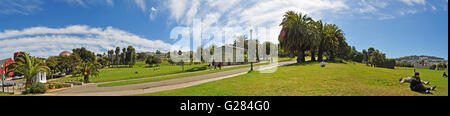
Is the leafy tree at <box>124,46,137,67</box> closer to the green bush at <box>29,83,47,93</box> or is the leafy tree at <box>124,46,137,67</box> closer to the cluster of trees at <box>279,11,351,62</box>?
the green bush at <box>29,83,47,93</box>

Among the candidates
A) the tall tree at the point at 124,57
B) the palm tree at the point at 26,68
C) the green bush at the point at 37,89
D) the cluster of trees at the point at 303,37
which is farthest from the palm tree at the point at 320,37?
the tall tree at the point at 124,57

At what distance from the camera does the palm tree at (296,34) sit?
28828 millimetres

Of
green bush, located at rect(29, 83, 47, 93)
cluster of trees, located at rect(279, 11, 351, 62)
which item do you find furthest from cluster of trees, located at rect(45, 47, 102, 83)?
cluster of trees, located at rect(279, 11, 351, 62)

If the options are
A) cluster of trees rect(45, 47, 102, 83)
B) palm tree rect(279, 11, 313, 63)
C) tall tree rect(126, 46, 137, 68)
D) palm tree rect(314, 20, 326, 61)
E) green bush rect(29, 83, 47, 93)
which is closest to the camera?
green bush rect(29, 83, 47, 93)

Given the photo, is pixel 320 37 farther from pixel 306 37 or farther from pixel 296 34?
pixel 296 34

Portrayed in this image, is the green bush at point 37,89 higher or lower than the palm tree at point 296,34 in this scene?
lower

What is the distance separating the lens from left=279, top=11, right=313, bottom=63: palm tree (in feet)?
94.6

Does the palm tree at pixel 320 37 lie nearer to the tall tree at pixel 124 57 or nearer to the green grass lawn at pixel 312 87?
the green grass lawn at pixel 312 87
